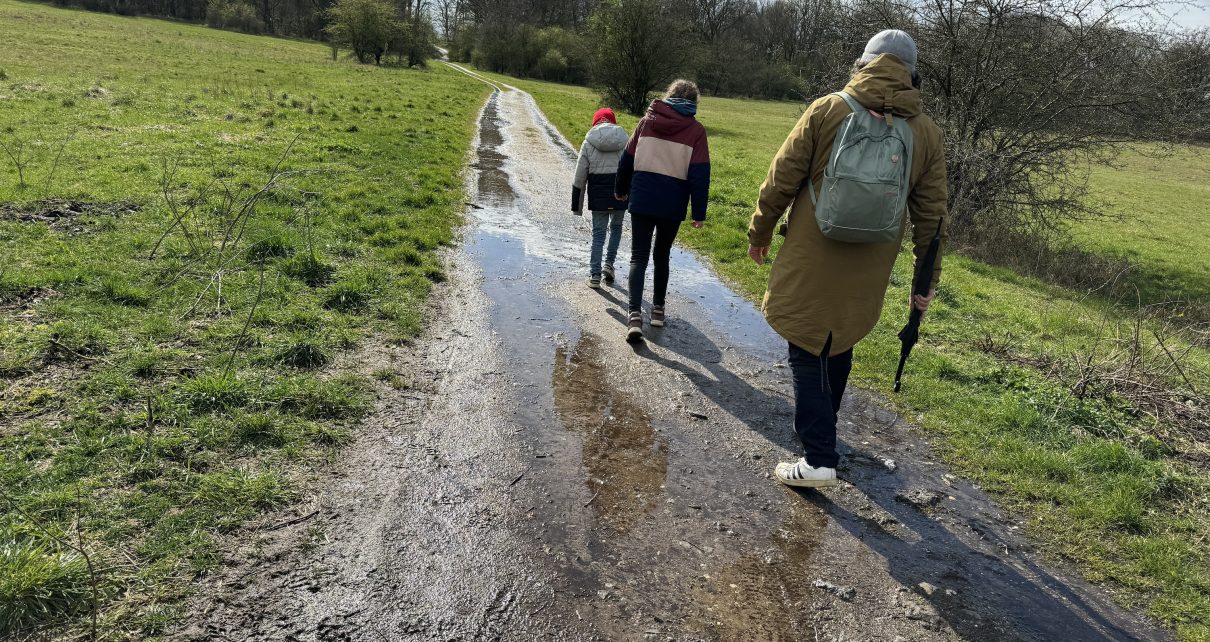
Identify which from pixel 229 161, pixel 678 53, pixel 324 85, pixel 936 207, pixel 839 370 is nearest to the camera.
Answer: pixel 936 207

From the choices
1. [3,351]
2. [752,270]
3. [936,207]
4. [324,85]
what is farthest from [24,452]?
[324,85]

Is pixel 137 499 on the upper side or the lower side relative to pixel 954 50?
lower

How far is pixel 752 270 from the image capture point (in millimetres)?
8617

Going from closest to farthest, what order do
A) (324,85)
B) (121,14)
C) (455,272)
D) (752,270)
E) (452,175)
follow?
(455,272) < (752,270) < (452,175) < (324,85) < (121,14)

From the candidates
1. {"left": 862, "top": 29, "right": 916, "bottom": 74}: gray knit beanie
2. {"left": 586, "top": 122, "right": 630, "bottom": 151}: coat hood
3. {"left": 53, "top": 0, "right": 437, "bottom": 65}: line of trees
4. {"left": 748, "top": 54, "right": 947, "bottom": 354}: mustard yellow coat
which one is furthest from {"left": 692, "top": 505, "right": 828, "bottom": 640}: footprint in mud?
{"left": 53, "top": 0, "right": 437, "bottom": 65}: line of trees

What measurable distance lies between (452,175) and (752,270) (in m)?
6.69

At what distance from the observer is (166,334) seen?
4824mm

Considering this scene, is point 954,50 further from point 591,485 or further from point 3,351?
point 3,351

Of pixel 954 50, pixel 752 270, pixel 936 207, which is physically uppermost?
pixel 954 50

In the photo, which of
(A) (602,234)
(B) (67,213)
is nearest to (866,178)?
(A) (602,234)

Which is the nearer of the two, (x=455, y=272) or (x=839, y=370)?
(x=839, y=370)

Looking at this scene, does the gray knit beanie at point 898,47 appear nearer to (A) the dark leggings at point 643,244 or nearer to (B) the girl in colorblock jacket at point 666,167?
(B) the girl in colorblock jacket at point 666,167

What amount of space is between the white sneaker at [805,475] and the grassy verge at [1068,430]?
3.84ft

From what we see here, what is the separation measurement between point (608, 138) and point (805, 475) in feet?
13.6
